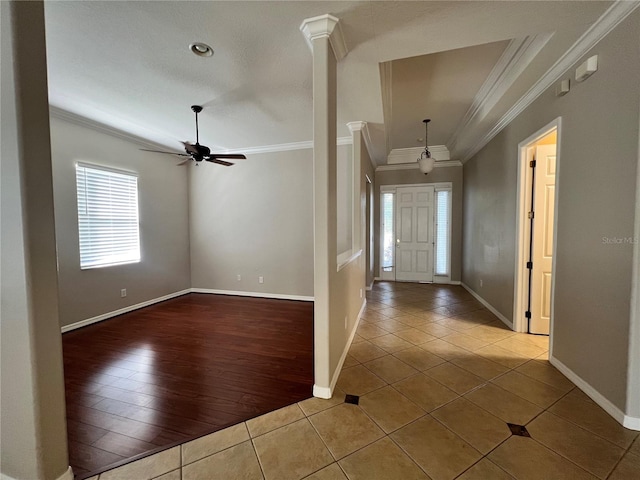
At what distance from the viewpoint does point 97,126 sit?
11.9 feet

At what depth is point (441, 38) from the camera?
1941 mm

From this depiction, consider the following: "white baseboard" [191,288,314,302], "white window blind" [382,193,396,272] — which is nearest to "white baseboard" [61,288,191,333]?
"white baseboard" [191,288,314,302]

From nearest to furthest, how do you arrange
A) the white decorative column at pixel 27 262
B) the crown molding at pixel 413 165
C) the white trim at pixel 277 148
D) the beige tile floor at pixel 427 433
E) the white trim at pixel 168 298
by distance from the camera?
the white decorative column at pixel 27 262 → the beige tile floor at pixel 427 433 → the white trim at pixel 168 298 → the white trim at pixel 277 148 → the crown molding at pixel 413 165

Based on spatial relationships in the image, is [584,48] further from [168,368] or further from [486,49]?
[168,368]

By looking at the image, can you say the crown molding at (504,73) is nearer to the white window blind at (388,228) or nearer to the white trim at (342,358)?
the white window blind at (388,228)

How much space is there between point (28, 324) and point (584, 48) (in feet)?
12.8

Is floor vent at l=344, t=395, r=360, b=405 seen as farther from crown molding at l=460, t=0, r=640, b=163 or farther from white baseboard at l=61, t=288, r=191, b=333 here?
white baseboard at l=61, t=288, r=191, b=333

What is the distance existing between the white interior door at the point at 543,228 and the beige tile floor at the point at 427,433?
0.73 metres

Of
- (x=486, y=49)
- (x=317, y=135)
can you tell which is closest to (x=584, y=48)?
(x=486, y=49)

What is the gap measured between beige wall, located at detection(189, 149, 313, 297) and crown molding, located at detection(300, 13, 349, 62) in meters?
2.61

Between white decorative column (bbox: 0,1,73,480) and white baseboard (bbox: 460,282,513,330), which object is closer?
white decorative column (bbox: 0,1,73,480)

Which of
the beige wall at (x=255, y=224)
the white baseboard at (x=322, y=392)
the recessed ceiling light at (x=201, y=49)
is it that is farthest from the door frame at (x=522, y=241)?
the recessed ceiling light at (x=201, y=49)

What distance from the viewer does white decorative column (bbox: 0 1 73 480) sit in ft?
3.72

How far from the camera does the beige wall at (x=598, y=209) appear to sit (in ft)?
5.49
